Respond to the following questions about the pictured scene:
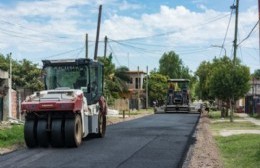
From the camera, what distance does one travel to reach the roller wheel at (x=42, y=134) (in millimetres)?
18016

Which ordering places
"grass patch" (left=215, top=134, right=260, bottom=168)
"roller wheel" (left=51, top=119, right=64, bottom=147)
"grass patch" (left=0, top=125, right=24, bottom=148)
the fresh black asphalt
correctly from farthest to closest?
"grass patch" (left=0, top=125, right=24, bottom=148)
"roller wheel" (left=51, top=119, right=64, bottom=147)
"grass patch" (left=215, top=134, right=260, bottom=168)
the fresh black asphalt

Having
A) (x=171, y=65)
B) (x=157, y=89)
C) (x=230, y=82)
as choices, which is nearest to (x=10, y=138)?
(x=230, y=82)

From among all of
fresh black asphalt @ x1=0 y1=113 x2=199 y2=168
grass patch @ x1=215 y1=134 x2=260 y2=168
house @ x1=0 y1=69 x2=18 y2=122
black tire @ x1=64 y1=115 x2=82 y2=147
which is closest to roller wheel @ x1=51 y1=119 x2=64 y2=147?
black tire @ x1=64 y1=115 x2=82 y2=147

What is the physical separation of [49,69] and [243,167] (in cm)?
942

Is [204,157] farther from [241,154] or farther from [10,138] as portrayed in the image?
[10,138]

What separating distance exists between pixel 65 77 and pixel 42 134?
10.7 feet

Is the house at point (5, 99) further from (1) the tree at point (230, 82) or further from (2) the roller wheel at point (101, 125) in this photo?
(1) the tree at point (230, 82)

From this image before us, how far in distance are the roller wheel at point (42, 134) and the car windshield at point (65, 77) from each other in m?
2.75

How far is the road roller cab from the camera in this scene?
1792 centimetres

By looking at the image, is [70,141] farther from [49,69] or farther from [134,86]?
[134,86]

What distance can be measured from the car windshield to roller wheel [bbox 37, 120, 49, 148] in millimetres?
2753

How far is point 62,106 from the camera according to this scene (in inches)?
700

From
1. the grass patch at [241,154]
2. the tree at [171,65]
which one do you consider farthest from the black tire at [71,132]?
the tree at [171,65]

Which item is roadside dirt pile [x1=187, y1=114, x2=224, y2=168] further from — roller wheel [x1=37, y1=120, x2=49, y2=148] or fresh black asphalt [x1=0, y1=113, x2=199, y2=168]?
roller wheel [x1=37, y1=120, x2=49, y2=148]
